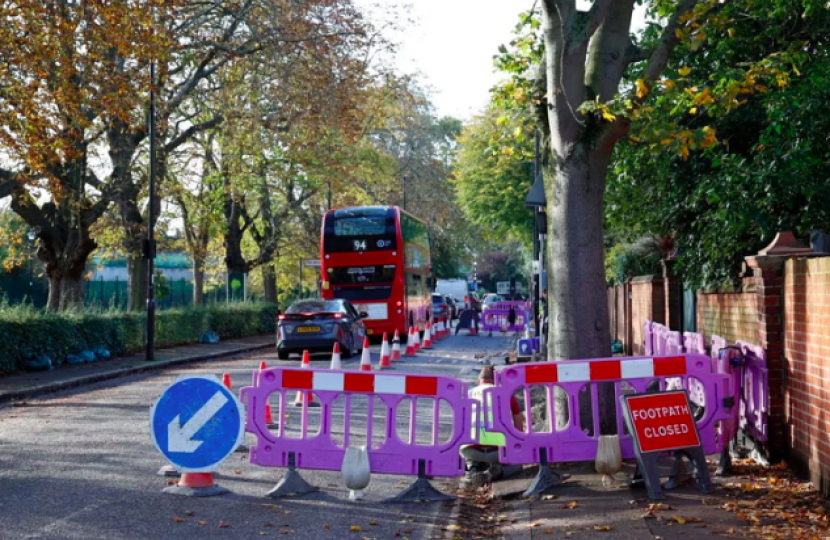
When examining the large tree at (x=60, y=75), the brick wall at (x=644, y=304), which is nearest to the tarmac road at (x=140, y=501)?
the large tree at (x=60, y=75)

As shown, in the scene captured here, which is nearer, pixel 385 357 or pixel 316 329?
pixel 385 357

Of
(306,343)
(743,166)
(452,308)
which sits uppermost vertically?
(743,166)

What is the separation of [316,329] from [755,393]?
1629 centimetres

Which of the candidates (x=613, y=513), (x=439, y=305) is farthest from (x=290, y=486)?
(x=439, y=305)

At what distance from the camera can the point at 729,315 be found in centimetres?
1400

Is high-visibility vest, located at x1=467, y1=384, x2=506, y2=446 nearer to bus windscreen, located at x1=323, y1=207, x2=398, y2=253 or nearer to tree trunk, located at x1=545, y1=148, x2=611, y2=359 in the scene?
tree trunk, located at x1=545, y1=148, x2=611, y2=359

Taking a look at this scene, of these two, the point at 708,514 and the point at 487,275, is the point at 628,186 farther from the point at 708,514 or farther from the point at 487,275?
the point at 487,275

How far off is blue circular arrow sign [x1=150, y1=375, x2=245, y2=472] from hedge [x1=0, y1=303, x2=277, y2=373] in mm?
13325

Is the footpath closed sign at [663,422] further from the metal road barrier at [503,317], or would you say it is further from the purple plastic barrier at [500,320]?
the purple plastic barrier at [500,320]

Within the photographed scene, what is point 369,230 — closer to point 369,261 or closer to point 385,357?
point 369,261

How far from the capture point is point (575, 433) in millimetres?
8914

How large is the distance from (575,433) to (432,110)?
50.8m

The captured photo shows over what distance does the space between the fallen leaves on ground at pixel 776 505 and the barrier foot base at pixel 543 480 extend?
1.40m

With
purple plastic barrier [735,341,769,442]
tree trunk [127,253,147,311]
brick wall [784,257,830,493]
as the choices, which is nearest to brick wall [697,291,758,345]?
purple plastic barrier [735,341,769,442]
